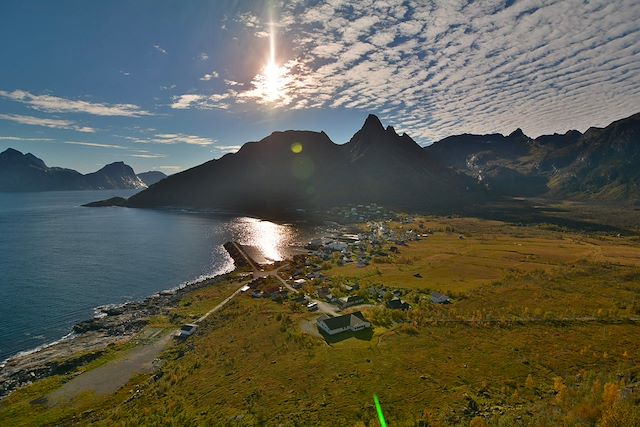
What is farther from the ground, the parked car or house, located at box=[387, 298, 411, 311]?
house, located at box=[387, 298, 411, 311]

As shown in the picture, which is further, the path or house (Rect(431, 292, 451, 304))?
house (Rect(431, 292, 451, 304))

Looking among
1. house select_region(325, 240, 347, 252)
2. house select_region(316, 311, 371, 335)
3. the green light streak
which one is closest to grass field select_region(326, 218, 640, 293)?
house select_region(325, 240, 347, 252)

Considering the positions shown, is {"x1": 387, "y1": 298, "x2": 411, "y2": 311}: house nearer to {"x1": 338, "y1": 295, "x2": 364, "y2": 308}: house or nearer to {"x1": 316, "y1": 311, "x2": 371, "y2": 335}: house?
{"x1": 338, "y1": 295, "x2": 364, "y2": 308}: house

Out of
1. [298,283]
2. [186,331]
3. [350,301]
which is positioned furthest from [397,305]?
[186,331]

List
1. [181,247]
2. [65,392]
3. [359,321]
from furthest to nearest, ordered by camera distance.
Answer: [181,247], [359,321], [65,392]

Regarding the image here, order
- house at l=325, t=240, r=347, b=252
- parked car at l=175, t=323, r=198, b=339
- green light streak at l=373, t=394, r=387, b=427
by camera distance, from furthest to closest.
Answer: house at l=325, t=240, r=347, b=252, parked car at l=175, t=323, r=198, b=339, green light streak at l=373, t=394, r=387, b=427

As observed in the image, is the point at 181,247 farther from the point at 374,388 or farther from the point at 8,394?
the point at 374,388

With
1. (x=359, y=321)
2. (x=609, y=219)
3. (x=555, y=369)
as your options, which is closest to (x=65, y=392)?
(x=359, y=321)
